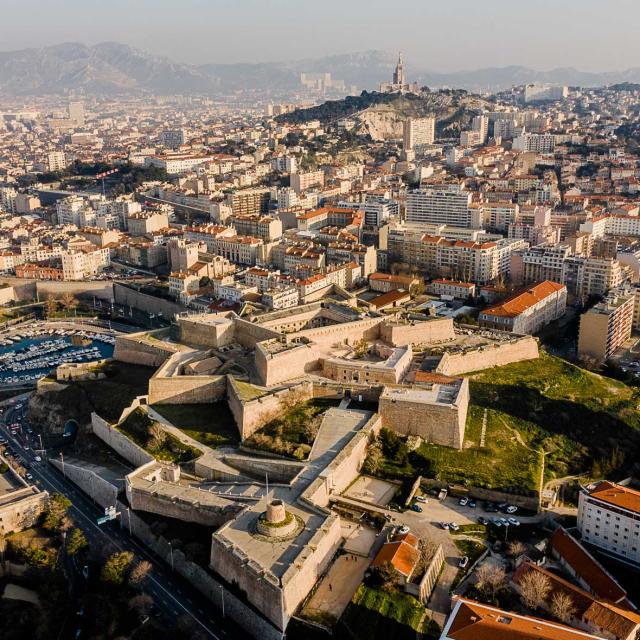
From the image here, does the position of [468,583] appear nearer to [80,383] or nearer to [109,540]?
[109,540]

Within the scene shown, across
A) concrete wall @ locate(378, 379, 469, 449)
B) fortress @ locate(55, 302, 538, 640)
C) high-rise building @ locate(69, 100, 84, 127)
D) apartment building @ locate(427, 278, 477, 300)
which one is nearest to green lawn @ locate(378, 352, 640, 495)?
concrete wall @ locate(378, 379, 469, 449)

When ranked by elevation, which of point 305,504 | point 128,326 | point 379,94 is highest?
point 379,94

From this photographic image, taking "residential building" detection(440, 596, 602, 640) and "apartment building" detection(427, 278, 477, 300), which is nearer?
"residential building" detection(440, 596, 602, 640)

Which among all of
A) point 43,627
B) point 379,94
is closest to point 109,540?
point 43,627

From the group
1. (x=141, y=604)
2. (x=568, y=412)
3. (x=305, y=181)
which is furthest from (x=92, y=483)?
(x=305, y=181)

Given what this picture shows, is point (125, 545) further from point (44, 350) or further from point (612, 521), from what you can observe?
point (44, 350)

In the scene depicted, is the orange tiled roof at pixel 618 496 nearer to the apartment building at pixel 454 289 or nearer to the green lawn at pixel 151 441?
the green lawn at pixel 151 441

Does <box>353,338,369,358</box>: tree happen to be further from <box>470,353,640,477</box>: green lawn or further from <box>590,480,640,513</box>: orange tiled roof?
<box>590,480,640,513</box>: orange tiled roof
